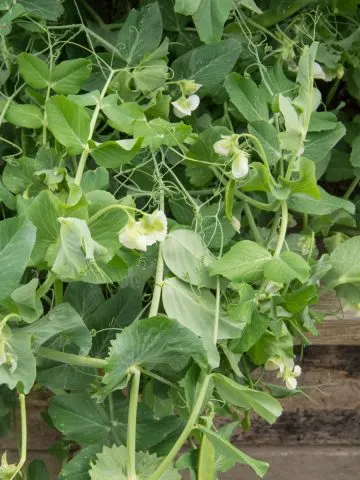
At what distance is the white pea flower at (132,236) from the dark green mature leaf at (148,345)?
0.18ft

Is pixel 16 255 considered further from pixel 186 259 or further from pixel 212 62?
pixel 212 62

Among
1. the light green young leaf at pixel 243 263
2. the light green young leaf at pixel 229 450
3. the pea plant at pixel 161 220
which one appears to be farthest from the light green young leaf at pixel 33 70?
the light green young leaf at pixel 229 450

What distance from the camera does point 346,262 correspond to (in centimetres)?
75

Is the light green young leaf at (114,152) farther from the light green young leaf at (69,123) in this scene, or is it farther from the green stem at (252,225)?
the green stem at (252,225)

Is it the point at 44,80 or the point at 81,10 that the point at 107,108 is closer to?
the point at 44,80

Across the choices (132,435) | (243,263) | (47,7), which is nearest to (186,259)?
(243,263)

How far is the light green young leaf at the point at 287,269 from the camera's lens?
62 cm

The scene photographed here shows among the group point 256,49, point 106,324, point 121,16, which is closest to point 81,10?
point 121,16

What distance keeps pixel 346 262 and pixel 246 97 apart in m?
0.18

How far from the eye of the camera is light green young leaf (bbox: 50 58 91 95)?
706 millimetres

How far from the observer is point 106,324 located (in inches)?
27.8

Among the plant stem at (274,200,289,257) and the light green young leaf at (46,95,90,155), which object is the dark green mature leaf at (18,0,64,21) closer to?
the light green young leaf at (46,95,90,155)

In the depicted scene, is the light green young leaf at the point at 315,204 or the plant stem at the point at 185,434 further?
the light green young leaf at the point at 315,204

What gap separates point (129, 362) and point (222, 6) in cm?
32
